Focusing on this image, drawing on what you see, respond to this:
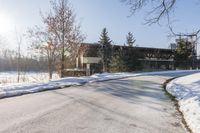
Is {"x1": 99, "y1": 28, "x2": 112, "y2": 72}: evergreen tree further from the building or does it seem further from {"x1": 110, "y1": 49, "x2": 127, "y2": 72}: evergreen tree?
{"x1": 110, "y1": 49, "x2": 127, "y2": 72}: evergreen tree

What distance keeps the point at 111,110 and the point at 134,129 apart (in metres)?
2.83

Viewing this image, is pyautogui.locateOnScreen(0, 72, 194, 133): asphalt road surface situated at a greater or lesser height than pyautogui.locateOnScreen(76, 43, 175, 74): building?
lesser

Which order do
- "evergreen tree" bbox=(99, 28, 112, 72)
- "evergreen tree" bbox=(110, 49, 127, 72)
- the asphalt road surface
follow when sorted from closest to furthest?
the asphalt road surface < "evergreen tree" bbox=(110, 49, 127, 72) < "evergreen tree" bbox=(99, 28, 112, 72)

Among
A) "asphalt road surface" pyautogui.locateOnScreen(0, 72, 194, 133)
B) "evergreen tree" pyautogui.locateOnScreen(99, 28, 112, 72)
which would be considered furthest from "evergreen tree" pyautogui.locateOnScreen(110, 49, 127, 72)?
"asphalt road surface" pyautogui.locateOnScreen(0, 72, 194, 133)

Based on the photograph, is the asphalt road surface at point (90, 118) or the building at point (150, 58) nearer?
the asphalt road surface at point (90, 118)

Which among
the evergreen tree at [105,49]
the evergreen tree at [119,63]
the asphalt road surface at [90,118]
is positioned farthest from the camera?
the evergreen tree at [105,49]

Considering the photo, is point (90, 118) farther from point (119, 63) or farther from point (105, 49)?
point (105, 49)

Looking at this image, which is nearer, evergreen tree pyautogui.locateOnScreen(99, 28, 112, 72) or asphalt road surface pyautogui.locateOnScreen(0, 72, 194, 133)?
asphalt road surface pyautogui.locateOnScreen(0, 72, 194, 133)

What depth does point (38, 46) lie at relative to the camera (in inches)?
1093

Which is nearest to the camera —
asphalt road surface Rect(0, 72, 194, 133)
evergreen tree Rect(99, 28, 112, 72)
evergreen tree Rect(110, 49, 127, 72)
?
asphalt road surface Rect(0, 72, 194, 133)

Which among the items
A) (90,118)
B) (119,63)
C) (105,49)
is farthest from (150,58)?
(90,118)

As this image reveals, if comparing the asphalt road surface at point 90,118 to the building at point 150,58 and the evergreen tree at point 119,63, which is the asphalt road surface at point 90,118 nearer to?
the evergreen tree at point 119,63

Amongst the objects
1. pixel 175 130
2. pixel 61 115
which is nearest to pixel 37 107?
pixel 61 115

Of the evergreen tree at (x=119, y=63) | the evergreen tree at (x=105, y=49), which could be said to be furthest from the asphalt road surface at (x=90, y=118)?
the evergreen tree at (x=105, y=49)
